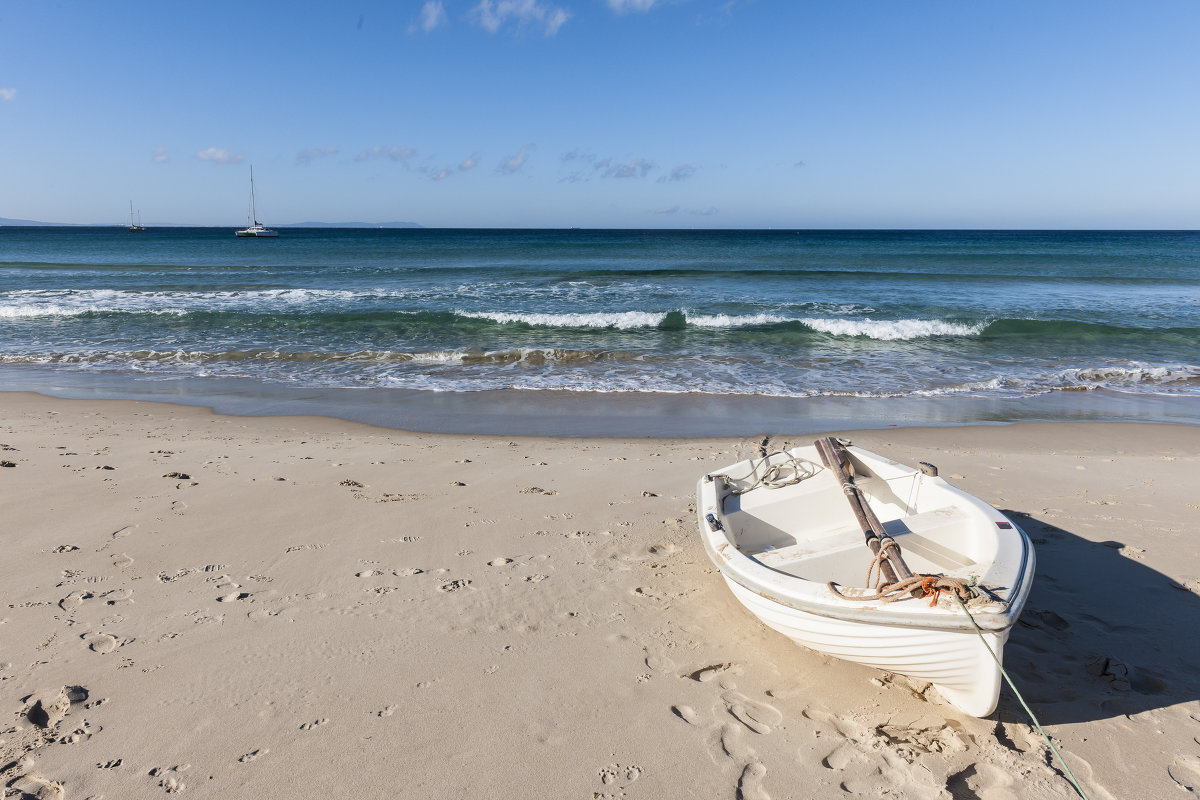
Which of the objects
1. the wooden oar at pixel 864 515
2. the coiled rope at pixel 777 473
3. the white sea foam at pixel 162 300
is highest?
the white sea foam at pixel 162 300

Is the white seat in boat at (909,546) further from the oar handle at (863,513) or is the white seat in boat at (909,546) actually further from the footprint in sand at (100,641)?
the footprint in sand at (100,641)

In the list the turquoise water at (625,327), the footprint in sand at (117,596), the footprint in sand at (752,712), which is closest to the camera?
the footprint in sand at (752,712)

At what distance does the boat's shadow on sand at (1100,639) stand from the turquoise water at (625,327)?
20.2ft

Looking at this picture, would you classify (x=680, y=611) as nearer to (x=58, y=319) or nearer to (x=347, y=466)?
(x=347, y=466)

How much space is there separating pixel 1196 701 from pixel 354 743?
13.5 ft

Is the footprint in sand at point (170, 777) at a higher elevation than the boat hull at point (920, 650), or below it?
below

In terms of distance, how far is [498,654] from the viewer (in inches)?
142

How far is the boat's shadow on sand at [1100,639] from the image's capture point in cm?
329

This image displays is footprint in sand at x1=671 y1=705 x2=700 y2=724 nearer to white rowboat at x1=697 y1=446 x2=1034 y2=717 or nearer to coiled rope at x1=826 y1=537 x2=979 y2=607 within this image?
white rowboat at x1=697 y1=446 x2=1034 y2=717

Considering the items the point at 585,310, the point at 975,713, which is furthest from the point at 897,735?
the point at 585,310

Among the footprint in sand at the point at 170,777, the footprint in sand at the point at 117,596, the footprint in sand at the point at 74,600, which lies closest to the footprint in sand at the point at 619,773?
the footprint in sand at the point at 170,777

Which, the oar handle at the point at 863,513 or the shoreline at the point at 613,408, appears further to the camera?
the shoreline at the point at 613,408

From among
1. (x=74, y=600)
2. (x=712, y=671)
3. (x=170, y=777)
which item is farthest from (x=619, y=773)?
(x=74, y=600)

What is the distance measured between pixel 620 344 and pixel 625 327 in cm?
252
